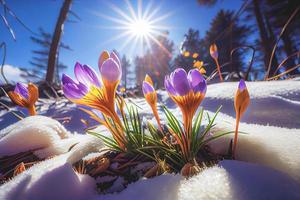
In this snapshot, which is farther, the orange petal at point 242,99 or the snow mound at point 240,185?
the orange petal at point 242,99

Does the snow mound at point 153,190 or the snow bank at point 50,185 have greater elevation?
the snow bank at point 50,185

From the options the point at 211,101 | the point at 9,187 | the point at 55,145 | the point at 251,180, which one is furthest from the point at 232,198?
the point at 211,101

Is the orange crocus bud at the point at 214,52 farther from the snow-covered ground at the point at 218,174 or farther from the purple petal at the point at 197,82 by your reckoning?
the purple petal at the point at 197,82

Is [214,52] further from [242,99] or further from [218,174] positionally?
[218,174]

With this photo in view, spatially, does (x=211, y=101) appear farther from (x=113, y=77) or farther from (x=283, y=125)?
(x=113, y=77)

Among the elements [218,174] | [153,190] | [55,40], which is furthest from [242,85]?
[55,40]

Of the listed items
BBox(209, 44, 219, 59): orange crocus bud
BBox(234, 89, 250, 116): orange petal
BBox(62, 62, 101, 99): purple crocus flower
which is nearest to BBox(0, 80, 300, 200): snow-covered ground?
BBox(234, 89, 250, 116): orange petal

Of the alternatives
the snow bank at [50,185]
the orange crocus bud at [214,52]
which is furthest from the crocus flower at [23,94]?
the orange crocus bud at [214,52]
